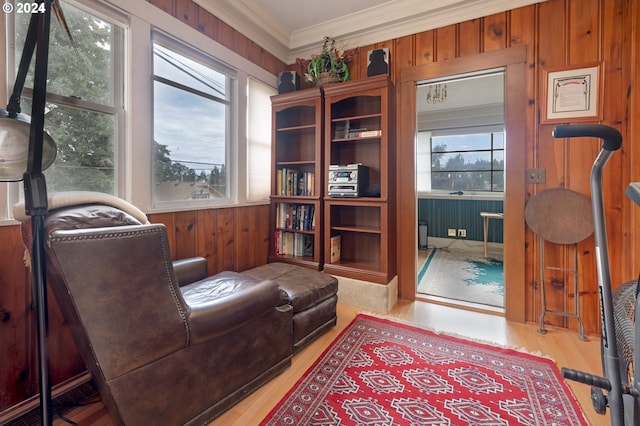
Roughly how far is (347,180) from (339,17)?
1.65m

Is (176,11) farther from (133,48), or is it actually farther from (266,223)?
(266,223)

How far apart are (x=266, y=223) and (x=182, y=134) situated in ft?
4.04

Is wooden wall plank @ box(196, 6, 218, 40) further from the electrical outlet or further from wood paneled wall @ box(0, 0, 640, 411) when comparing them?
the electrical outlet

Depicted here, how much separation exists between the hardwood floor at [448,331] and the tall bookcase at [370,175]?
456 millimetres

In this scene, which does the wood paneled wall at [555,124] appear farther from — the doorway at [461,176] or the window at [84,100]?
the window at [84,100]

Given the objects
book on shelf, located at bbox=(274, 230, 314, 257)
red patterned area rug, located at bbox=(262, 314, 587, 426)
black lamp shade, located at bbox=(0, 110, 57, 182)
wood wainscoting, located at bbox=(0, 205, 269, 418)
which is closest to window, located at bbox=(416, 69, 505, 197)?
book on shelf, located at bbox=(274, 230, 314, 257)

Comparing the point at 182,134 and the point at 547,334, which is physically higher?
the point at 182,134

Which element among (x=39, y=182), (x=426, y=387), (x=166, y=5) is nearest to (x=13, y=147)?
(x=39, y=182)

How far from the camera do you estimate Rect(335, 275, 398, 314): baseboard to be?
260cm

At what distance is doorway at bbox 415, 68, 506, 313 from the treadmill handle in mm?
3377

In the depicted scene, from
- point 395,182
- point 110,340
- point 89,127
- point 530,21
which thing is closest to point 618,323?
point 110,340

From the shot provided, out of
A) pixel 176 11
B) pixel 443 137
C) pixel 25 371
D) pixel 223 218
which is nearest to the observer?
pixel 25 371

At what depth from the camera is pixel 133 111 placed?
6.33 ft

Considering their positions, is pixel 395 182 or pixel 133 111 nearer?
pixel 133 111
